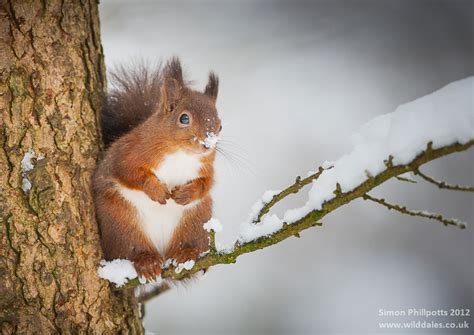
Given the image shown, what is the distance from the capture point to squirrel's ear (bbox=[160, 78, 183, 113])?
2.45m

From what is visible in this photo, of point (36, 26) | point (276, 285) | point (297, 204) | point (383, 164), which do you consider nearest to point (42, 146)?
point (36, 26)

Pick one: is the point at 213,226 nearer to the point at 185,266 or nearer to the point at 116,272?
the point at 185,266

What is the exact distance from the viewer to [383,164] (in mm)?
1534

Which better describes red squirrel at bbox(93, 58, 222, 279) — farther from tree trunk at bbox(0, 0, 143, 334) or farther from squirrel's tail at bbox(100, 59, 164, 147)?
tree trunk at bbox(0, 0, 143, 334)

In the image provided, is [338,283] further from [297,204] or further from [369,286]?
[297,204]

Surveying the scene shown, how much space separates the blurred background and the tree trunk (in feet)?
6.57

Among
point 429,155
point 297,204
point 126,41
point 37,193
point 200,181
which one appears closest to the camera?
point 429,155

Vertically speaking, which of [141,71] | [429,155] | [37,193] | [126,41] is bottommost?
[429,155]

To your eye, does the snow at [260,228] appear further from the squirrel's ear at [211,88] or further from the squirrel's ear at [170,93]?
the squirrel's ear at [211,88]

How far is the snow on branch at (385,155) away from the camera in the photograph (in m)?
1.43

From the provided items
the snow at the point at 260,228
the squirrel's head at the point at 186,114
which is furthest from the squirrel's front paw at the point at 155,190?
the snow at the point at 260,228

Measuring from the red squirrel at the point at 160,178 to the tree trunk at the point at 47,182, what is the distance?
11 cm

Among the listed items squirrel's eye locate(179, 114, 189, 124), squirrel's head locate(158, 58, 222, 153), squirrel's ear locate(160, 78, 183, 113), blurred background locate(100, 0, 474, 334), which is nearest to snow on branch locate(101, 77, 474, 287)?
squirrel's head locate(158, 58, 222, 153)

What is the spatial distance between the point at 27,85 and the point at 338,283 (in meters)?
3.12
